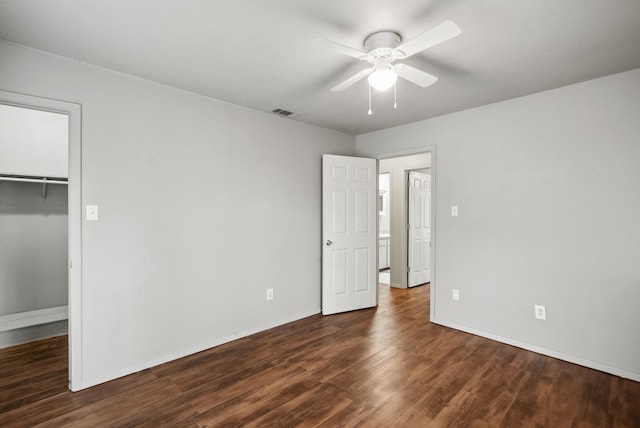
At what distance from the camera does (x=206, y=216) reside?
305 centimetres

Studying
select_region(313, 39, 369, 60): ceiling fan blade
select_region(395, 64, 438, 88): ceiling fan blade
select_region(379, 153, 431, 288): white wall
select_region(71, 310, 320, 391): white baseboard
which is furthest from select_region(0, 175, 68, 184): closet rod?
select_region(379, 153, 431, 288): white wall

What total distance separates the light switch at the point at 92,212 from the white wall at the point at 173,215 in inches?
1.9

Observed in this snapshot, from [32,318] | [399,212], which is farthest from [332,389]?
[399,212]

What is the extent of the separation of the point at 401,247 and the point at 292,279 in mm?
2290

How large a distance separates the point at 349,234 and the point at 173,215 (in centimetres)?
225

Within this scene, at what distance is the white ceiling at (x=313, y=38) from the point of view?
5.62 feet

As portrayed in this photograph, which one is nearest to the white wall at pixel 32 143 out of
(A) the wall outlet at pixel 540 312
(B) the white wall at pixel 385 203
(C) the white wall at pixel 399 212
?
(C) the white wall at pixel 399 212

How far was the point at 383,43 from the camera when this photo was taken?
1.92 m

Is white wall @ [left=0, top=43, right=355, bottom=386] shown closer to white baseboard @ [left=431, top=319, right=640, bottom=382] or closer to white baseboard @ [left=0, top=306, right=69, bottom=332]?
white baseboard @ [left=0, top=306, right=69, bottom=332]

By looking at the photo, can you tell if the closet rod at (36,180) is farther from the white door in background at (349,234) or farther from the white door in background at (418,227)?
the white door in background at (418,227)

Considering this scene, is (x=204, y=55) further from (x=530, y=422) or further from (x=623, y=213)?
(x=623, y=213)

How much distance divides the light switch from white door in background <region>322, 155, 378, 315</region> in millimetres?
2441

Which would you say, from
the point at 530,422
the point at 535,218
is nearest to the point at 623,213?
the point at 535,218

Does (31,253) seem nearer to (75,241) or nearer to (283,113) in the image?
(75,241)
